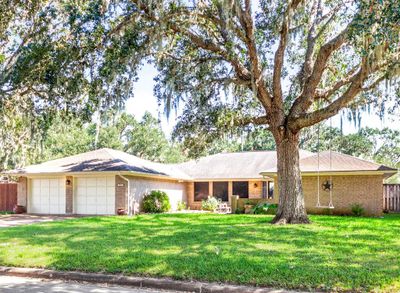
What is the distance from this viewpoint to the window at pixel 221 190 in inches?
1162

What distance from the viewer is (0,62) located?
10781 millimetres

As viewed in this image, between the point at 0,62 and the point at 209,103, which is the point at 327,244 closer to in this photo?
the point at 209,103

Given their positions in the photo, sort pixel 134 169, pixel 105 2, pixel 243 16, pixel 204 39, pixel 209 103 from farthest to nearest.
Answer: pixel 134 169 < pixel 209 103 < pixel 204 39 < pixel 243 16 < pixel 105 2

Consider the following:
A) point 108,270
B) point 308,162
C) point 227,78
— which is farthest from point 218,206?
point 108,270

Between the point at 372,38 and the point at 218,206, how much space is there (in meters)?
19.3

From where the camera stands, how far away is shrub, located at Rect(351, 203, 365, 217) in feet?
69.3

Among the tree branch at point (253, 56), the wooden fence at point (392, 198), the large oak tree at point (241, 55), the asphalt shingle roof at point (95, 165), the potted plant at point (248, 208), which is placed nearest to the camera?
the large oak tree at point (241, 55)

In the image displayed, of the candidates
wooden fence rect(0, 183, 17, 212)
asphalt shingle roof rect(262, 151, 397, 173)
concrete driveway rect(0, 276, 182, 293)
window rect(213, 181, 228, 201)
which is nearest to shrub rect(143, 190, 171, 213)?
window rect(213, 181, 228, 201)

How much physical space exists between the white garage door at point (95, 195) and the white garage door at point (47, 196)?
3.13 ft

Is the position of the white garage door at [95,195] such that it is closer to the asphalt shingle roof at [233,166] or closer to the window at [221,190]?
the asphalt shingle roof at [233,166]

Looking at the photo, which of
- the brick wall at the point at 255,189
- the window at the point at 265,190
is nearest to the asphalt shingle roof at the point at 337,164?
the window at the point at 265,190

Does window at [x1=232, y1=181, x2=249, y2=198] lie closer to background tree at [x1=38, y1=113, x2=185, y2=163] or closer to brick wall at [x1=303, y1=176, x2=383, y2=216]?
brick wall at [x1=303, y1=176, x2=383, y2=216]

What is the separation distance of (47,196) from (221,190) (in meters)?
11.8

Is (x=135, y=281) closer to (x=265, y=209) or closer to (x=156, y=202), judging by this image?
(x=265, y=209)
